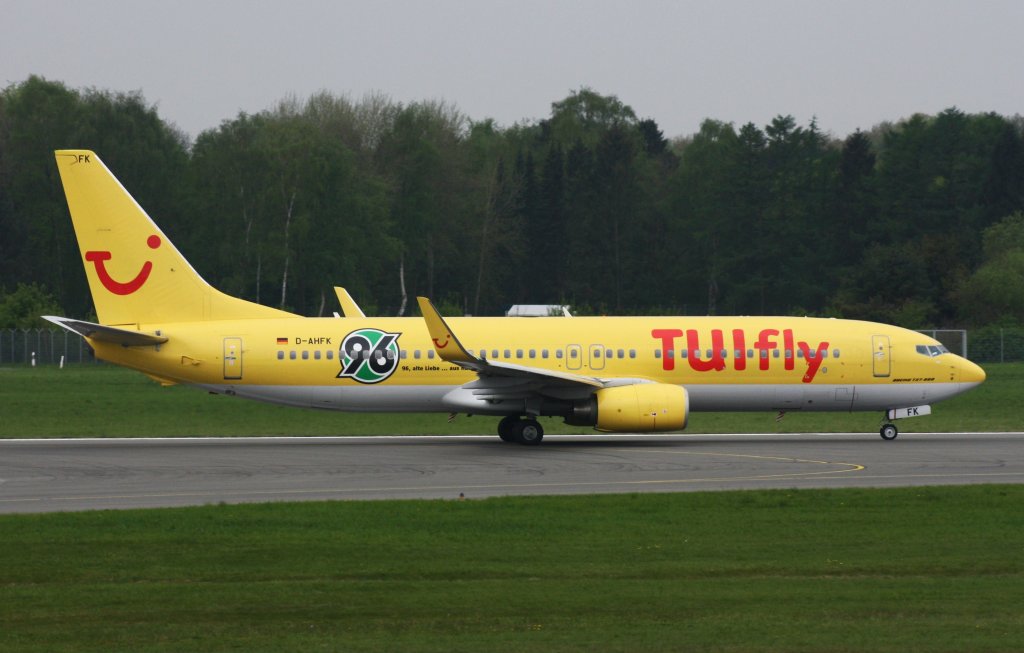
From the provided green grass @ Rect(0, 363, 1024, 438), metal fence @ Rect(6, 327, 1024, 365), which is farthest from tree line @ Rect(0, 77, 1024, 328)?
green grass @ Rect(0, 363, 1024, 438)

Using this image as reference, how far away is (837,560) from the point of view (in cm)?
1700

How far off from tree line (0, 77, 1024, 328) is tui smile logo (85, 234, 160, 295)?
55096 millimetres

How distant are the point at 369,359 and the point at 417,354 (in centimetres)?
121

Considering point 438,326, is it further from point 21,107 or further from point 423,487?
point 21,107

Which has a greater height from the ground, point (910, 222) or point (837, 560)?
point (910, 222)

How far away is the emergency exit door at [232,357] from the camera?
35.2 m

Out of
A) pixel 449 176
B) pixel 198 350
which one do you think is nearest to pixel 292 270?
pixel 449 176

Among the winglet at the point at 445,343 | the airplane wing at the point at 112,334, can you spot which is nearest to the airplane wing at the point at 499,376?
the winglet at the point at 445,343

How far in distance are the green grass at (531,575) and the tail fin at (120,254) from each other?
48.9 ft

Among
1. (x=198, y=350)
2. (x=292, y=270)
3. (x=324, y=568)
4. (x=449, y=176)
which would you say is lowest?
(x=324, y=568)

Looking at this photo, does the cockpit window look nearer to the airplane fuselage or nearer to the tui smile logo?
the airplane fuselage

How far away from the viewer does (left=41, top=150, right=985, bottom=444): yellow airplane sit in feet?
115

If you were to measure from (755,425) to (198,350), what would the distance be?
17.3m

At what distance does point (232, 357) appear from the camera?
35.2 metres
